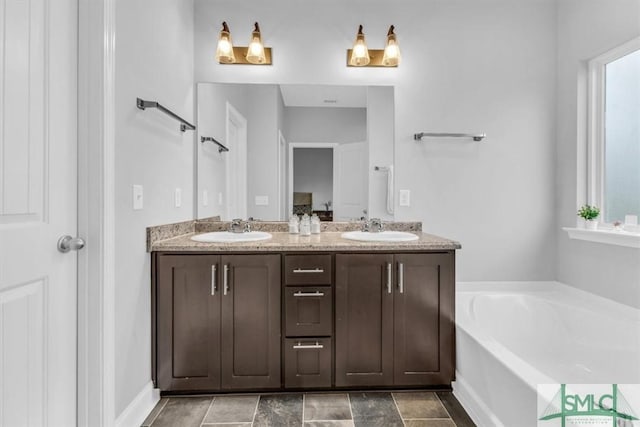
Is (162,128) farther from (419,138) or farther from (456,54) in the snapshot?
(456,54)

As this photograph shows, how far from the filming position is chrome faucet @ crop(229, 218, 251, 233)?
2469 millimetres

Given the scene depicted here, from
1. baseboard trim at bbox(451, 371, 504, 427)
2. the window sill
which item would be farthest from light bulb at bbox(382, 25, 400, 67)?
baseboard trim at bbox(451, 371, 504, 427)

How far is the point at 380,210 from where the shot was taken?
2576mm

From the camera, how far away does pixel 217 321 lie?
1941mm

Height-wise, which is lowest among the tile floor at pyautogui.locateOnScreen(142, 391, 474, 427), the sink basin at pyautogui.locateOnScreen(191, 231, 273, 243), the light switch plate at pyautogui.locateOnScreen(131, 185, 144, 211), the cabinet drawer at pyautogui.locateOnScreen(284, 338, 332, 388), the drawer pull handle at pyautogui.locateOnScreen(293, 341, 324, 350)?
the tile floor at pyautogui.locateOnScreen(142, 391, 474, 427)

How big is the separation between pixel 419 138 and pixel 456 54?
67cm

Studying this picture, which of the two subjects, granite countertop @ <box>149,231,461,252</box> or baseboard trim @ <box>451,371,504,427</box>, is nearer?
baseboard trim @ <box>451,371,504,427</box>

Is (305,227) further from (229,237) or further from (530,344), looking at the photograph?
(530,344)

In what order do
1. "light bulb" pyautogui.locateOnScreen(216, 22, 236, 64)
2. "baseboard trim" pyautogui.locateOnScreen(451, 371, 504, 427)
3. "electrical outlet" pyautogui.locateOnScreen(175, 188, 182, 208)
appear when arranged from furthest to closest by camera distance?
"light bulb" pyautogui.locateOnScreen(216, 22, 236, 64) → "electrical outlet" pyautogui.locateOnScreen(175, 188, 182, 208) → "baseboard trim" pyautogui.locateOnScreen(451, 371, 504, 427)

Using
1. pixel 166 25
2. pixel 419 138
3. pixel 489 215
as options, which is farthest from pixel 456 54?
pixel 166 25
